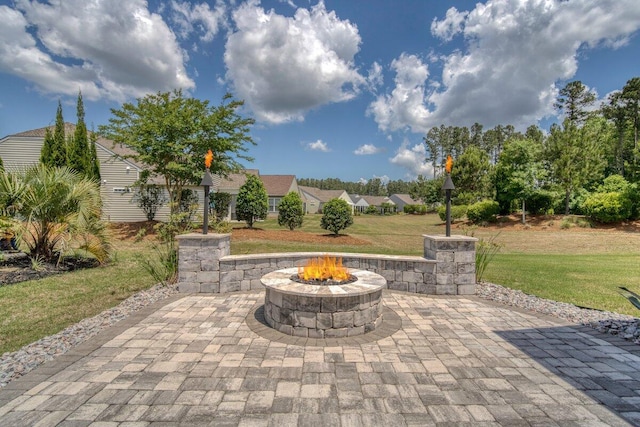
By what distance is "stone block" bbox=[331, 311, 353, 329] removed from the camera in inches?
154

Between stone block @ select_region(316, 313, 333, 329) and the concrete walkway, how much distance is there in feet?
0.70

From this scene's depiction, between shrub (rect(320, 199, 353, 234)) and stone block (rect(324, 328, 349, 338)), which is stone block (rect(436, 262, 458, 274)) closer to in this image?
stone block (rect(324, 328, 349, 338))

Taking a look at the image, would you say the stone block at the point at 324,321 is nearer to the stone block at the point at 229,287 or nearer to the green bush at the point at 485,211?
the stone block at the point at 229,287

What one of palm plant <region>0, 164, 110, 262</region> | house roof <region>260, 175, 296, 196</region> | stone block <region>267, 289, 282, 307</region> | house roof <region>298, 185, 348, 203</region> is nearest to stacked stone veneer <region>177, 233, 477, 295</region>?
stone block <region>267, 289, 282, 307</region>

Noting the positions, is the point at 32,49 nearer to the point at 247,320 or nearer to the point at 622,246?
the point at 247,320

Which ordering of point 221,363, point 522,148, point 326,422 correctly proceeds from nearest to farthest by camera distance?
point 326,422 → point 221,363 → point 522,148

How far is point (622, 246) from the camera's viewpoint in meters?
13.7

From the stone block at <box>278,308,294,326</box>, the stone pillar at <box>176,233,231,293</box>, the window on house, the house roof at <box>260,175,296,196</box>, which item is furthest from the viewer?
the house roof at <box>260,175,296,196</box>

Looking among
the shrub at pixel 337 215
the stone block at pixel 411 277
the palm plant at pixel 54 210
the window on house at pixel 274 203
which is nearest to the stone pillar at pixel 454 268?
the stone block at pixel 411 277

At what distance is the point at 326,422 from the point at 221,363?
4.75 ft

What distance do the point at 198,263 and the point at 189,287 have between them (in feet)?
1.69

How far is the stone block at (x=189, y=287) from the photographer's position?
19.1 feet

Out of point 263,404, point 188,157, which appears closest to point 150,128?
point 188,157

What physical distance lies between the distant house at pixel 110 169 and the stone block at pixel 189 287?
14.5 metres
